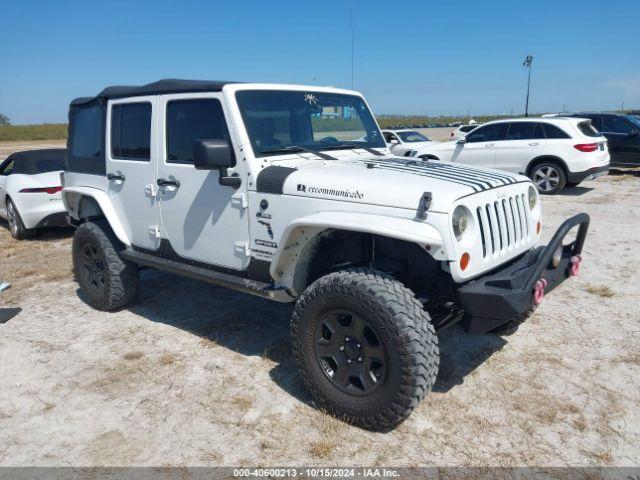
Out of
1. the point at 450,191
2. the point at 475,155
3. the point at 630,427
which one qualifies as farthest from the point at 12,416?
the point at 475,155

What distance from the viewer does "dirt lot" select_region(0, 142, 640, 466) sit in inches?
116

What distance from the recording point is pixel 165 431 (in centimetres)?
315

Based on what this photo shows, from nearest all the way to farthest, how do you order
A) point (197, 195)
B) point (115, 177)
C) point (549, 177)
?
1. point (197, 195)
2. point (115, 177)
3. point (549, 177)

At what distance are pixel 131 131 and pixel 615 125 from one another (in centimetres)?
1316

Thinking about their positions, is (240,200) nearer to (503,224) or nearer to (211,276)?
(211,276)

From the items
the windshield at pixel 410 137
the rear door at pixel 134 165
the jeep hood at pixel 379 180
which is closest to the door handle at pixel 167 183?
the rear door at pixel 134 165

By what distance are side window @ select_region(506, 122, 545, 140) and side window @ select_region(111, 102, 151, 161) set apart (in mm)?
9240

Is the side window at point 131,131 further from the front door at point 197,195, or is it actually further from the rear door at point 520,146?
the rear door at point 520,146

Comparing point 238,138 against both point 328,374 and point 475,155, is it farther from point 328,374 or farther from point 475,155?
point 475,155

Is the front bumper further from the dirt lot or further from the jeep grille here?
the jeep grille

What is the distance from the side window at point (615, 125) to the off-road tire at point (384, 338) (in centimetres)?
1307

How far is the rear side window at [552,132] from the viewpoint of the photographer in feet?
35.5

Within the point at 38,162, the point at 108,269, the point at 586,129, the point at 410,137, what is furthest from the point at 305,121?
the point at 410,137

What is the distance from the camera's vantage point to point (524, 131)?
11406mm
